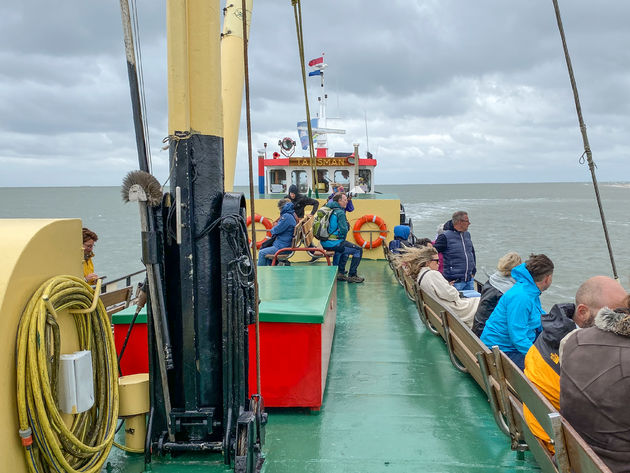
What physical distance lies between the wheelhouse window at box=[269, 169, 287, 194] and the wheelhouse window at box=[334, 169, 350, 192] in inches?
59.7

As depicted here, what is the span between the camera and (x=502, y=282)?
16.1ft

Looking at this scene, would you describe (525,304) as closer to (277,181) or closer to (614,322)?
(614,322)

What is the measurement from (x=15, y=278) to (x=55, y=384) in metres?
0.60

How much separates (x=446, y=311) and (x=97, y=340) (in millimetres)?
2986

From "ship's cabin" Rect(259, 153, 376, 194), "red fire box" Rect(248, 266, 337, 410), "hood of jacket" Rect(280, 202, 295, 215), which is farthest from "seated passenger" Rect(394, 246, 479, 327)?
"ship's cabin" Rect(259, 153, 376, 194)

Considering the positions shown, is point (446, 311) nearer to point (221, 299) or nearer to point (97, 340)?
point (221, 299)

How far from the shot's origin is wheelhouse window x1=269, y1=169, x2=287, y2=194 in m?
15.8

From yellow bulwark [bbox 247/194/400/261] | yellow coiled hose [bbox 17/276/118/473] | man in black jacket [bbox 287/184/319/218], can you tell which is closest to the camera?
yellow coiled hose [bbox 17/276/118/473]

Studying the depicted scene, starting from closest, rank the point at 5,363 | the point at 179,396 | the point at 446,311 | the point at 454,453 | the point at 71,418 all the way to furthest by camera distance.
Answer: the point at 5,363, the point at 71,418, the point at 179,396, the point at 454,453, the point at 446,311

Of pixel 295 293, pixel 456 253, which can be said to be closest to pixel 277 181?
pixel 456 253

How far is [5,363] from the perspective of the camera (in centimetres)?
221

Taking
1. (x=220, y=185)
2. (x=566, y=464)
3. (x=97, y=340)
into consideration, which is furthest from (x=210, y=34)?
(x=566, y=464)

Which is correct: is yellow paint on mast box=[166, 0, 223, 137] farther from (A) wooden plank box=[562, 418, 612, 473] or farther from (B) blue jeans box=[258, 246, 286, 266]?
(B) blue jeans box=[258, 246, 286, 266]

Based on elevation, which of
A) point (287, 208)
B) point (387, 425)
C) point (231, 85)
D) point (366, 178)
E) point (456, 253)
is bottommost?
point (387, 425)
